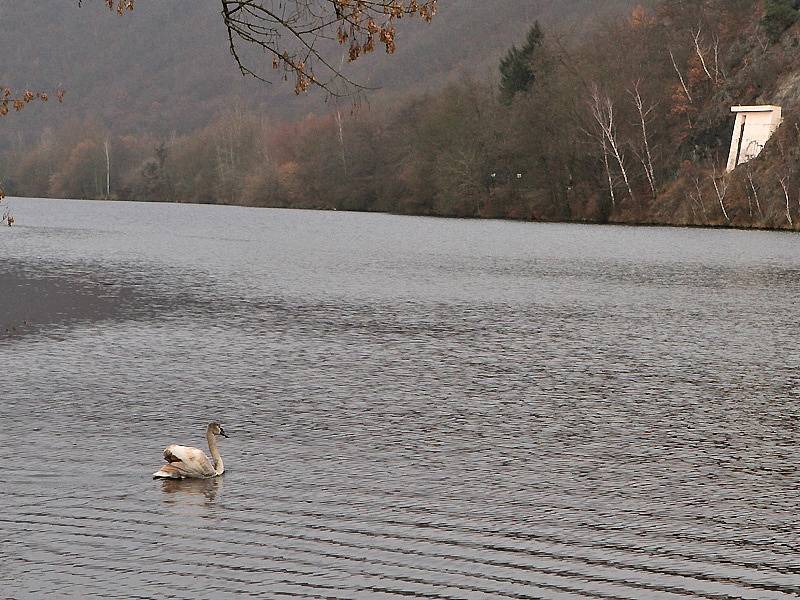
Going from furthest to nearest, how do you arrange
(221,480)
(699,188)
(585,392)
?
(699,188)
(585,392)
(221,480)

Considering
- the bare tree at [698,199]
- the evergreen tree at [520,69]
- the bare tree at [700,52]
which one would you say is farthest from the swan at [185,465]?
the evergreen tree at [520,69]

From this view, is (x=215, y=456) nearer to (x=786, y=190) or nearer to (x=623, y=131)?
(x=786, y=190)

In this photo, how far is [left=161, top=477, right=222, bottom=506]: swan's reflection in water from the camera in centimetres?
1408

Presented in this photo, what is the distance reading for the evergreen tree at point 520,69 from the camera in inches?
4609

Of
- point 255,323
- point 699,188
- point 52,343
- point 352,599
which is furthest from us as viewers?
point 699,188

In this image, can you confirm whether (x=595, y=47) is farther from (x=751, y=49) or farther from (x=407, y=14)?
(x=407, y=14)

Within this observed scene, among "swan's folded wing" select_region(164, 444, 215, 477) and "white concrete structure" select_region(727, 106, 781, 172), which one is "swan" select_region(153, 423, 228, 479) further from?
"white concrete structure" select_region(727, 106, 781, 172)

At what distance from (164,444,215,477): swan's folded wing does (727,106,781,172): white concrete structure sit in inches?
3365

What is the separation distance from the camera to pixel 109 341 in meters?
27.2

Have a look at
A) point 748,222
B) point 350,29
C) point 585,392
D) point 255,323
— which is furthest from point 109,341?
point 748,222

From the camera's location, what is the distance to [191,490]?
14547mm

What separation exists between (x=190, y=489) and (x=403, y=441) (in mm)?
3942

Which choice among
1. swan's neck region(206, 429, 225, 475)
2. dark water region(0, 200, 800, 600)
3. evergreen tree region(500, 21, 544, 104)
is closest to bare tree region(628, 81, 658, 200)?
evergreen tree region(500, 21, 544, 104)

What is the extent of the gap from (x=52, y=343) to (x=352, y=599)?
17562mm
